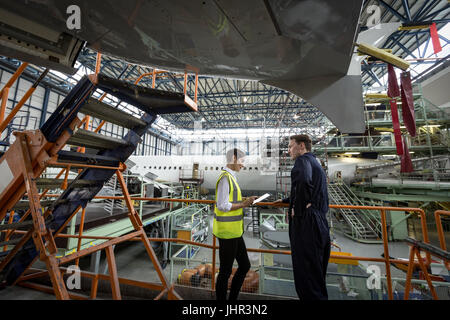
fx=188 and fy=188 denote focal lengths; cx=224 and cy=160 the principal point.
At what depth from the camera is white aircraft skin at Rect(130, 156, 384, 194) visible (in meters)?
13.5

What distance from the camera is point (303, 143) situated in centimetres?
204

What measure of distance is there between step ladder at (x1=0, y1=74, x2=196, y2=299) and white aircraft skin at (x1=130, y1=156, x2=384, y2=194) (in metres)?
11.6

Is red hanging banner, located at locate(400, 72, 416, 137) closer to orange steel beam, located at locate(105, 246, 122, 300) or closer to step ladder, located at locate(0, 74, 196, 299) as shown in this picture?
step ladder, located at locate(0, 74, 196, 299)

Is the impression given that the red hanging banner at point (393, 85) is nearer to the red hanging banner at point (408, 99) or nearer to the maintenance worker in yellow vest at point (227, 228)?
the red hanging banner at point (408, 99)

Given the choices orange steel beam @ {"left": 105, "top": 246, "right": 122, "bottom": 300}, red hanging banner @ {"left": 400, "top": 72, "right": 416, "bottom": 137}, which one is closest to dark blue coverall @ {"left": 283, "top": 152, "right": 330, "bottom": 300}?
orange steel beam @ {"left": 105, "top": 246, "right": 122, "bottom": 300}

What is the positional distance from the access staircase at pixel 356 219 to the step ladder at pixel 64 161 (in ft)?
37.5

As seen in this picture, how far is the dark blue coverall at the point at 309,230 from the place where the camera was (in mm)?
1641

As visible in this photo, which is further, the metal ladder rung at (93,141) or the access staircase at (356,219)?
the access staircase at (356,219)

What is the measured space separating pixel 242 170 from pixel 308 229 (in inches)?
478

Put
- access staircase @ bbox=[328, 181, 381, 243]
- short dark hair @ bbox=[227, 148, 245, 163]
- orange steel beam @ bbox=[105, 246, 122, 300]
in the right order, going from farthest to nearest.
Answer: access staircase @ bbox=[328, 181, 381, 243]
short dark hair @ bbox=[227, 148, 245, 163]
orange steel beam @ bbox=[105, 246, 122, 300]

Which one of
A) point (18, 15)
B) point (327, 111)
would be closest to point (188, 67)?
point (18, 15)

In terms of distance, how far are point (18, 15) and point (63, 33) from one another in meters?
0.32

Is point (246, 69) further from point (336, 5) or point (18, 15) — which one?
point (18, 15)

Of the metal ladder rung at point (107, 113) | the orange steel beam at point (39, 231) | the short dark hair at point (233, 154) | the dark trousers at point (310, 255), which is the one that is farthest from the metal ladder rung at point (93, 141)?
the dark trousers at point (310, 255)
